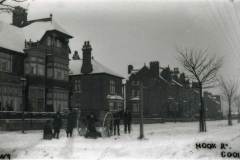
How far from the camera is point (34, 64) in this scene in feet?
125

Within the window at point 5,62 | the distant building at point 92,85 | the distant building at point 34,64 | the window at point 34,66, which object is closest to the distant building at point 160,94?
the distant building at point 92,85

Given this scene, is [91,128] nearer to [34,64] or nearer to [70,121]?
[70,121]

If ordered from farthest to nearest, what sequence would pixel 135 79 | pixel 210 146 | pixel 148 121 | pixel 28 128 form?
pixel 135 79, pixel 148 121, pixel 28 128, pixel 210 146

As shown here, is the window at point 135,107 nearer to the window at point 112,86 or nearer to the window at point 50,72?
the window at point 112,86

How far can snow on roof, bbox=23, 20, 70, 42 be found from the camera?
128ft

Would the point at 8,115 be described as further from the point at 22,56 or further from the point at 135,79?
the point at 135,79

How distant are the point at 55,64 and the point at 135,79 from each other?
33113 millimetres

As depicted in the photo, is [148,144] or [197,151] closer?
[197,151]

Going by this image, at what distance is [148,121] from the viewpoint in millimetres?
49656

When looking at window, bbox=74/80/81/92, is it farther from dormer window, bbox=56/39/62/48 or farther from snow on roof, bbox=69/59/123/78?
dormer window, bbox=56/39/62/48

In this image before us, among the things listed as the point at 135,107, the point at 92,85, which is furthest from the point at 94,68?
the point at 135,107

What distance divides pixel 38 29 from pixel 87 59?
1275cm

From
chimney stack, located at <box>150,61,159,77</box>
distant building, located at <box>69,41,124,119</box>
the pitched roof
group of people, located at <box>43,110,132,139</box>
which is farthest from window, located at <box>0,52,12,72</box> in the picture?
chimney stack, located at <box>150,61,159,77</box>

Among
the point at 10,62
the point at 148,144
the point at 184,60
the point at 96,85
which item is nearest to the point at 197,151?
the point at 148,144
